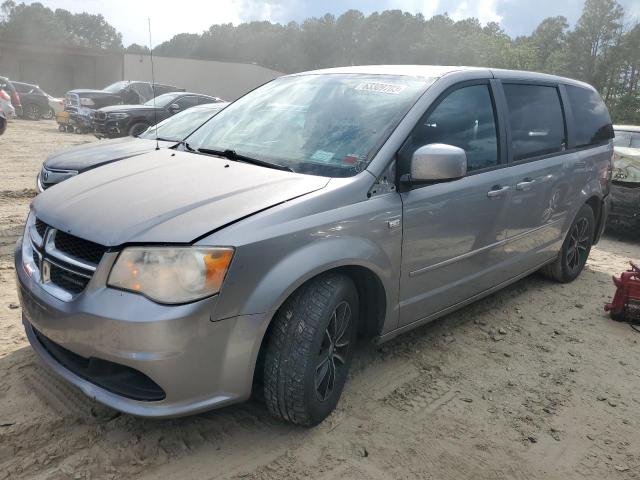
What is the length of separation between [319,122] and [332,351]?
133cm

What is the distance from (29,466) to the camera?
2330 mm

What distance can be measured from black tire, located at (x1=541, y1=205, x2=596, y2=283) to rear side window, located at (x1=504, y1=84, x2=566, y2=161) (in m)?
0.92

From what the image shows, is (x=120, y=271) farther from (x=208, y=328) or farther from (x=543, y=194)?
(x=543, y=194)

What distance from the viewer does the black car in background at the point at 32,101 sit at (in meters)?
23.7

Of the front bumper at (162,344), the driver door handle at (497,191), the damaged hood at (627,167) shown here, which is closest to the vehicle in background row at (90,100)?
the damaged hood at (627,167)

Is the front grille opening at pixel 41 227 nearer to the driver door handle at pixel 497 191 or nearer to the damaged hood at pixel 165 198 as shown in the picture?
the damaged hood at pixel 165 198

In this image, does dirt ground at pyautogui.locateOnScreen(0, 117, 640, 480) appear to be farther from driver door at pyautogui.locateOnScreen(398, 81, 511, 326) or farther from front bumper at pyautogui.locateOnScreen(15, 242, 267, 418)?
driver door at pyautogui.locateOnScreen(398, 81, 511, 326)

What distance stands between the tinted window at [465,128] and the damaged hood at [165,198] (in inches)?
29.0

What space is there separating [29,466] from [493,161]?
10.2 ft

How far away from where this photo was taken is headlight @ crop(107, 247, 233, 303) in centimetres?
220

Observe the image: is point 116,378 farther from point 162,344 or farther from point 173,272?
point 173,272

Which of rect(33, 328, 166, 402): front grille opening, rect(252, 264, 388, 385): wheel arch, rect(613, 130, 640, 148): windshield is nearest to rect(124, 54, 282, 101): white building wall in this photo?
rect(613, 130, 640, 148): windshield

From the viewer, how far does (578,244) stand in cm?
530

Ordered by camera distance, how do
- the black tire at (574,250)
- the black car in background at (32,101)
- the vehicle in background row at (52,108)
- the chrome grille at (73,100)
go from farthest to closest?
1. the vehicle in background row at (52,108)
2. the black car in background at (32,101)
3. the chrome grille at (73,100)
4. the black tire at (574,250)
